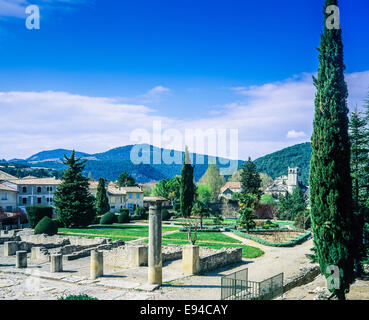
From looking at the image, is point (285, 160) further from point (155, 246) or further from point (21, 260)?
point (155, 246)

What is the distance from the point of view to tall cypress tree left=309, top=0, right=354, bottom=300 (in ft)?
46.8

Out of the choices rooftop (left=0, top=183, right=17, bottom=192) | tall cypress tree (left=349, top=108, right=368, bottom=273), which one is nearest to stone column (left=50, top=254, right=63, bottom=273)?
tall cypress tree (left=349, top=108, right=368, bottom=273)

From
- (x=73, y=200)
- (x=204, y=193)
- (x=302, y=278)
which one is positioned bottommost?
(x=302, y=278)

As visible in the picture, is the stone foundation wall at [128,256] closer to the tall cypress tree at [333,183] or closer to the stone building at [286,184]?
the tall cypress tree at [333,183]

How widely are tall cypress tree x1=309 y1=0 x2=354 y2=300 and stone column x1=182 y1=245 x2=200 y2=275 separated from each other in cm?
646

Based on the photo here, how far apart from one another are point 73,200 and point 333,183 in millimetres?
36810

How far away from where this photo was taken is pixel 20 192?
59250 millimetres

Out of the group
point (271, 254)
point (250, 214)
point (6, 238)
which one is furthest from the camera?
point (250, 214)

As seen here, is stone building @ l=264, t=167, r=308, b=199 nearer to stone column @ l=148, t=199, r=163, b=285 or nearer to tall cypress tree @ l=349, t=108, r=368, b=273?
tall cypress tree @ l=349, t=108, r=368, b=273

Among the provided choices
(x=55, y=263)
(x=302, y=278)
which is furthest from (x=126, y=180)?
(x=302, y=278)

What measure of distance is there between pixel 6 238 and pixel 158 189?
47.2 metres

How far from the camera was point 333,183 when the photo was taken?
14.2m
